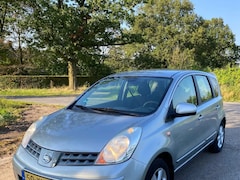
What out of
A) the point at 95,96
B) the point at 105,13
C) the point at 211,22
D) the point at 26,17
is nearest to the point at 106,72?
the point at 105,13

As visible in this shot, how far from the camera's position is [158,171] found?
338cm

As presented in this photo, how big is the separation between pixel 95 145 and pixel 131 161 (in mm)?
401

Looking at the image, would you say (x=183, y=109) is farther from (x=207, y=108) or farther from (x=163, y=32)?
(x=163, y=32)

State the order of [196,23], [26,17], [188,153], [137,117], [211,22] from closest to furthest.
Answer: [137,117] < [188,153] < [26,17] < [196,23] < [211,22]

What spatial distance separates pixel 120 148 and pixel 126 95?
148 centimetres

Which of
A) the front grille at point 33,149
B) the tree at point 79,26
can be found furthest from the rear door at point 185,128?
the tree at point 79,26

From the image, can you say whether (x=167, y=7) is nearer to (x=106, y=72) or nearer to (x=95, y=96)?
(x=106, y=72)

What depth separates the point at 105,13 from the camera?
25203 millimetres

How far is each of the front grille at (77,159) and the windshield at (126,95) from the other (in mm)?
986

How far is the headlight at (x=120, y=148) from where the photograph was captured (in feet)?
9.73

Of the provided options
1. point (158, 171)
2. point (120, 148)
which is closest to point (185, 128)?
point (158, 171)

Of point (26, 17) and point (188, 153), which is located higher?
point (26, 17)

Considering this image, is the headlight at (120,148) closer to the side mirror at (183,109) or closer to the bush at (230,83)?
the side mirror at (183,109)

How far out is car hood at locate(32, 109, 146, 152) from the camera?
3076mm
